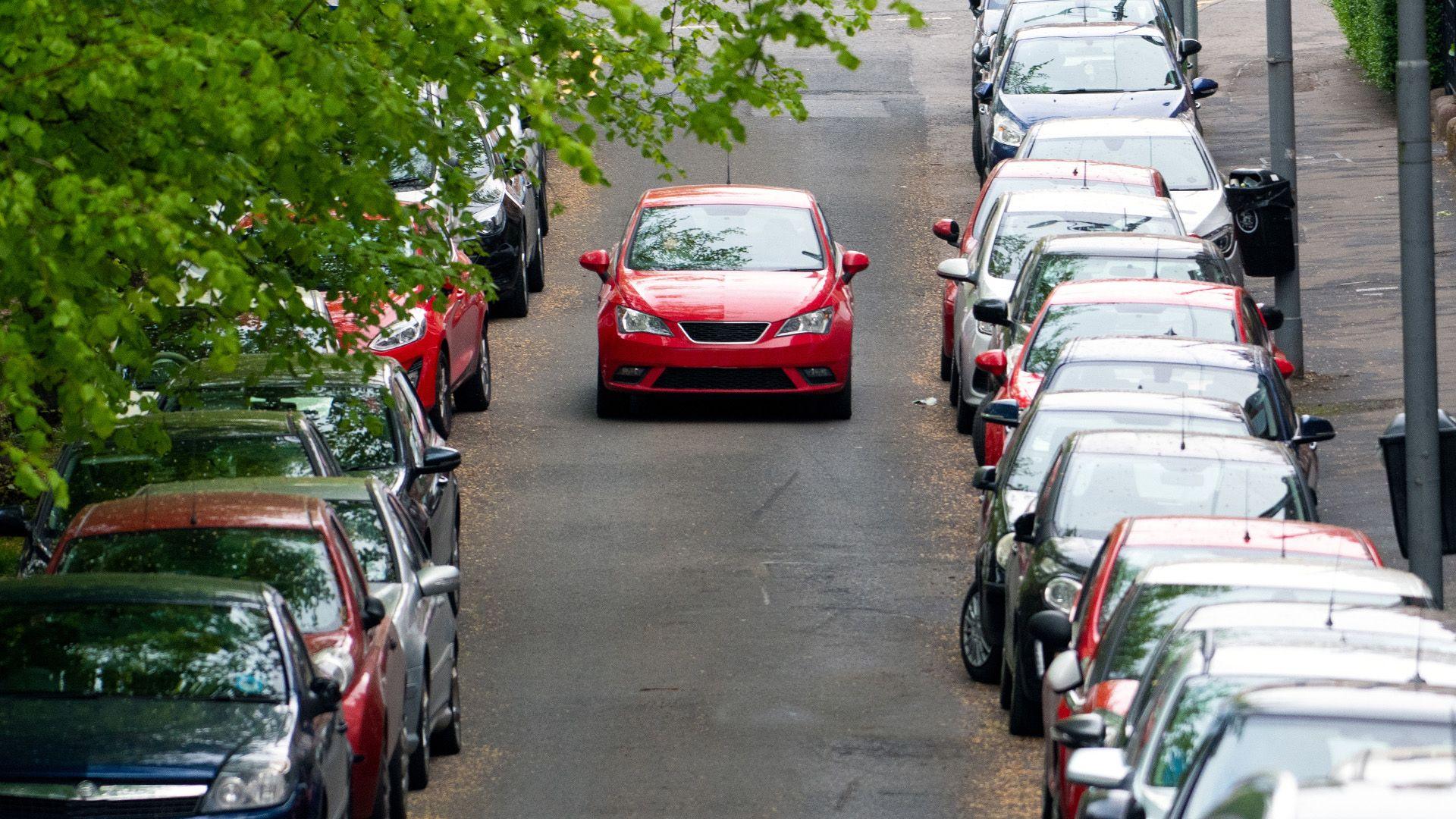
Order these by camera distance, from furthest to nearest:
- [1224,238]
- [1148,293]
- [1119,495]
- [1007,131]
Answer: [1007,131] → [1224,238] → [1148,293] → [1119,495]

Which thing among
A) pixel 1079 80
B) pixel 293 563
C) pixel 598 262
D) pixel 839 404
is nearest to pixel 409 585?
pixel 293 563

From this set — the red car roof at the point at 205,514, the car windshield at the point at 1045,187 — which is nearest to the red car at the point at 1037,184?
the car windshield at the point at 1045,187

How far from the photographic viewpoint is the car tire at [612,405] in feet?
→ 68.0

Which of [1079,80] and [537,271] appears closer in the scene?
[537,271]

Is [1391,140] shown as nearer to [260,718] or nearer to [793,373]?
[793,373]

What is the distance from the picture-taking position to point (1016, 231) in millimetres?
20672

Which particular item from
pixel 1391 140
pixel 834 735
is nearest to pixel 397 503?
pixel 834 735

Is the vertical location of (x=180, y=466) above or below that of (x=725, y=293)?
above

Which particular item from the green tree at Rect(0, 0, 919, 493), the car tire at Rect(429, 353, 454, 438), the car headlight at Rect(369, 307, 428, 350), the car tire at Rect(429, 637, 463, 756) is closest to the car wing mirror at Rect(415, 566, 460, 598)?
the car tire at Rect(429, 637, 463, 756)

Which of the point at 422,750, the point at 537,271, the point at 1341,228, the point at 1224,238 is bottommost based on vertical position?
the point at 1341,228

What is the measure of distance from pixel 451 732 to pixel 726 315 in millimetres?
8064

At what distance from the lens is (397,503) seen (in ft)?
40.8

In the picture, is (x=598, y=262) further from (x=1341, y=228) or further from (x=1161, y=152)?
(x=1341, y=228)

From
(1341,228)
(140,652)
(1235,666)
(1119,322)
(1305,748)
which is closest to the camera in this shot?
(1305,748)
